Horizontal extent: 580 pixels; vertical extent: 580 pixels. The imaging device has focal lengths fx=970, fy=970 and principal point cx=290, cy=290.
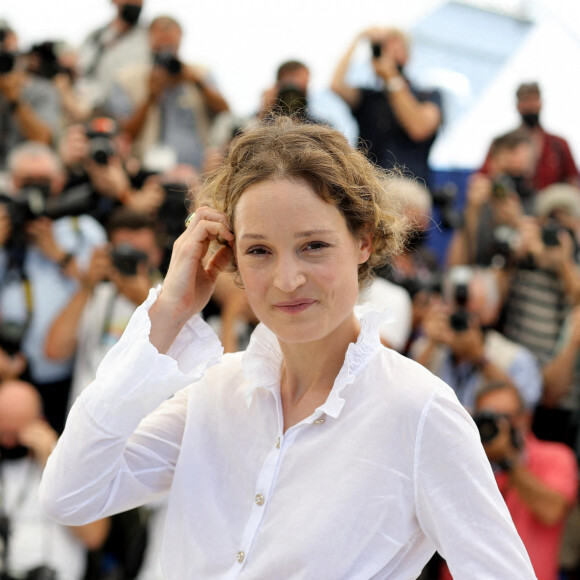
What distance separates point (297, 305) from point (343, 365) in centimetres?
14

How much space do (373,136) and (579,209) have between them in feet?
3.62

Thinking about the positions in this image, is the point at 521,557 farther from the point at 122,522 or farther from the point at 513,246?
the point at 513,246

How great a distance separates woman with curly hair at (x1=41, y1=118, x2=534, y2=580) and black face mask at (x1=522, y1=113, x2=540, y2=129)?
12.5 ft

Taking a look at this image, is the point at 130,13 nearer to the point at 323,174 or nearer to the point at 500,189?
the point at 500,189

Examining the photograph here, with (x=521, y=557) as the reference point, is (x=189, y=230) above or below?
above

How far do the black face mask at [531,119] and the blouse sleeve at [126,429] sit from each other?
4017mm

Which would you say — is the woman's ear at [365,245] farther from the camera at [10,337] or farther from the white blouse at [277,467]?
the camera at [10,337]

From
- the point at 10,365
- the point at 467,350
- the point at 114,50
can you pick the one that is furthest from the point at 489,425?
the point at 114,50

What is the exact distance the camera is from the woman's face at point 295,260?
1.61m

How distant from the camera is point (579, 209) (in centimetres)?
488

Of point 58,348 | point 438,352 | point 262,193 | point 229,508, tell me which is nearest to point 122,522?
point 58,348

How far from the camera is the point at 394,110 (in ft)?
16.3

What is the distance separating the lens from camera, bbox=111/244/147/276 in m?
3.87

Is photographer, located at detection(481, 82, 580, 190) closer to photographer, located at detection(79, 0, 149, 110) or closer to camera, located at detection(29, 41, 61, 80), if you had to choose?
photographer, located at detection(79, 0, 149, 110)
